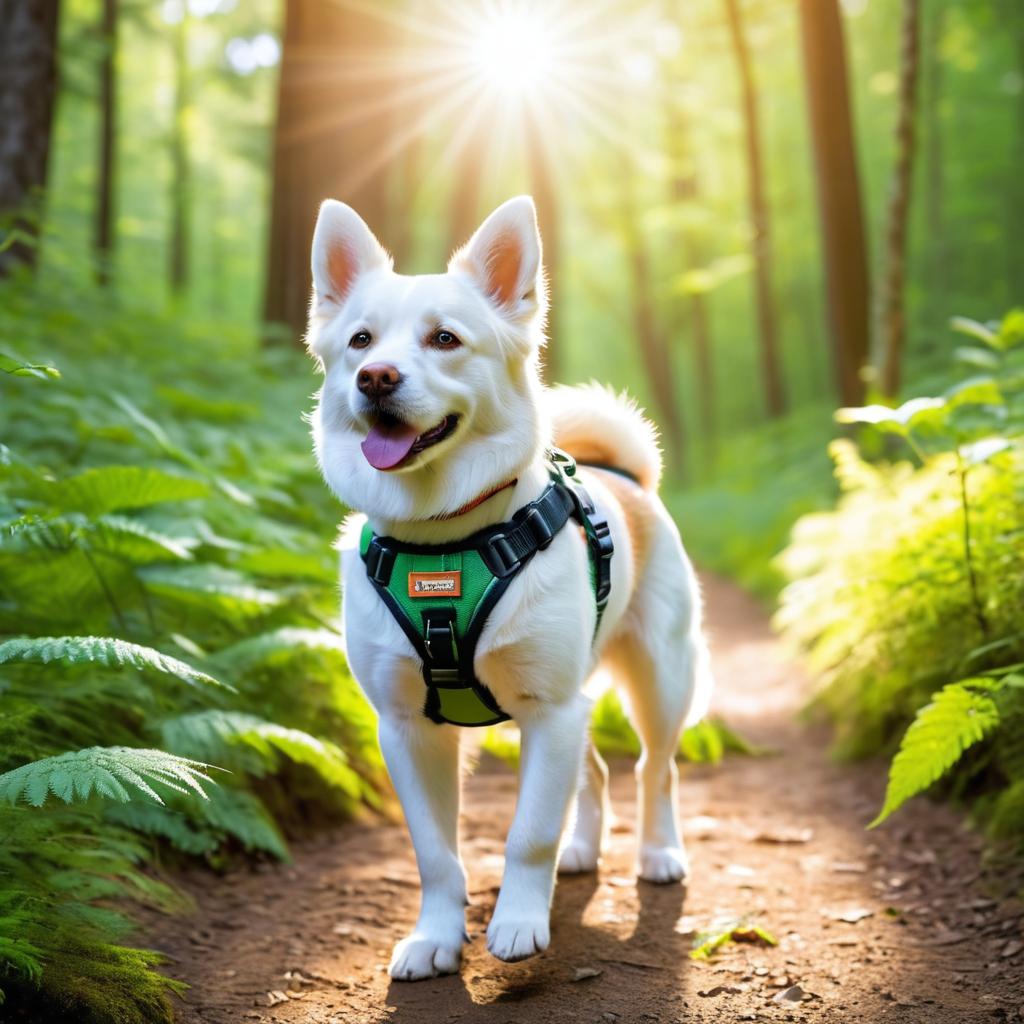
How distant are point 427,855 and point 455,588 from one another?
81 centimetres

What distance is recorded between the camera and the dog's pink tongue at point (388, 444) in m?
2.79

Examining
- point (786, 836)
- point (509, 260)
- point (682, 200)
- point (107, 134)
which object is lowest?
point (786, 836)

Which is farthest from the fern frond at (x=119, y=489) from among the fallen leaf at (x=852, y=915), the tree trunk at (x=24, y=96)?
the tree trunk at (x=24, y=96)

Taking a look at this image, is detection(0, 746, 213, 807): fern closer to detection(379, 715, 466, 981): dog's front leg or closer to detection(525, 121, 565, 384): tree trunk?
detection(379, 715, 466, 981): dog's front leg

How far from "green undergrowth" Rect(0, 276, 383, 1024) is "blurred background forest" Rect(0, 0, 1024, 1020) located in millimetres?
18

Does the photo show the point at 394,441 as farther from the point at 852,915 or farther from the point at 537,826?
the point at 852,915

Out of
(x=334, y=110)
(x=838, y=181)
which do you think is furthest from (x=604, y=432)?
(x=334, y=110)

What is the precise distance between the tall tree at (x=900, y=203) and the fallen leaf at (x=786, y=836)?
534 cm

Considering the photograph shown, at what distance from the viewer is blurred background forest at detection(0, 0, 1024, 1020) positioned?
341cm

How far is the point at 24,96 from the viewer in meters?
7.96

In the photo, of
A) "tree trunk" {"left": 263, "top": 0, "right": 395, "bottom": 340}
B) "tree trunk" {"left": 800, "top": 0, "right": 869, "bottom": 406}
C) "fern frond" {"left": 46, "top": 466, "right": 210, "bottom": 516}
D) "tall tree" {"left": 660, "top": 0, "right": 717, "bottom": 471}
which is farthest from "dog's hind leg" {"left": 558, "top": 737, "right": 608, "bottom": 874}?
"tall tree" {"left": 660, "top": 0, "right": 717, "bottom": 471}

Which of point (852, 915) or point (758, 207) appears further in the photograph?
point (758, 207)

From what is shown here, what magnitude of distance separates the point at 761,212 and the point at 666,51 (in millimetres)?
4031

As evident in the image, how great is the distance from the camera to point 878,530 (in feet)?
18.7
